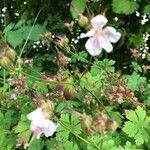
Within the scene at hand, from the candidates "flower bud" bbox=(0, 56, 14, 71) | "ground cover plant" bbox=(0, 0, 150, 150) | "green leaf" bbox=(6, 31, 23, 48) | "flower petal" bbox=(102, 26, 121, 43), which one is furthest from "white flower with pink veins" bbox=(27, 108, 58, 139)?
"green leaf" bbox=(6, 31, 23, 48)

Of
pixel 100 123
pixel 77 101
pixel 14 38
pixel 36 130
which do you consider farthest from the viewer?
pixel 14 38

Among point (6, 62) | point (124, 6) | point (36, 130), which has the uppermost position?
point (6, 62)

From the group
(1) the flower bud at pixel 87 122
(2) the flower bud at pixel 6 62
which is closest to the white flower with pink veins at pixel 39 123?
(1) the flower bud at pixel 87 122

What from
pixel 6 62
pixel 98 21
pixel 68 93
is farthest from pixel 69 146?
pixel 98 21

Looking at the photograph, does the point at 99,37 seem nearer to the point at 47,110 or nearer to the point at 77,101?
the point at 47,110

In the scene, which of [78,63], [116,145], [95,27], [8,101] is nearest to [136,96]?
[116,145]

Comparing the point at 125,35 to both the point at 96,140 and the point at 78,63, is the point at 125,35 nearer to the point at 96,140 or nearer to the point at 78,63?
the point at 78,63

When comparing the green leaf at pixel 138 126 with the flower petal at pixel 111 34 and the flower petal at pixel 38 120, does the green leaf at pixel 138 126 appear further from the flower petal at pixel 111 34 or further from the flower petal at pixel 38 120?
the flower petal at pixel 38 120
